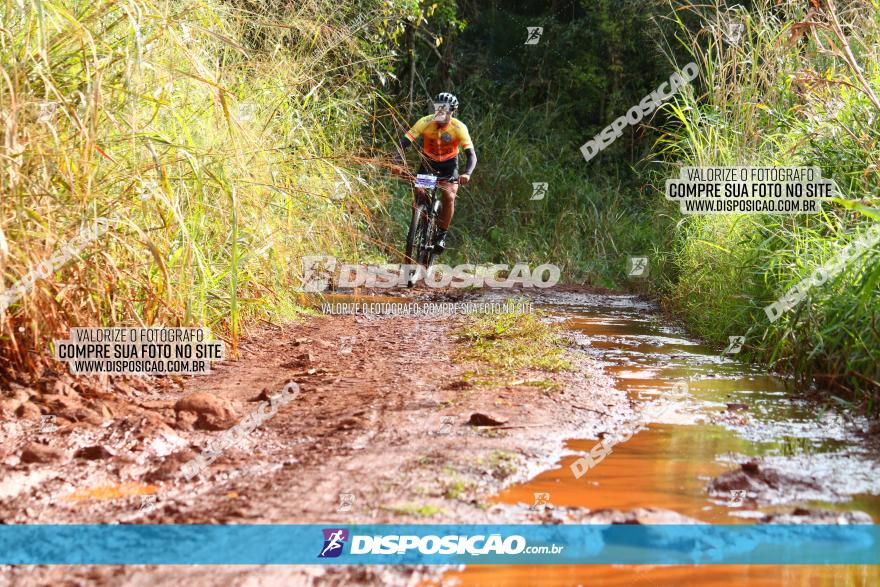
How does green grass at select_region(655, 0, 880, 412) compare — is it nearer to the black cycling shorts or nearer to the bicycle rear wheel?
the black cycling shorts

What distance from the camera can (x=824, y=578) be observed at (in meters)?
2.52

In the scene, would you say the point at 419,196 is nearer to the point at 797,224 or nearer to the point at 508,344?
the point at 508,344

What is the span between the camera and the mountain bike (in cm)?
959

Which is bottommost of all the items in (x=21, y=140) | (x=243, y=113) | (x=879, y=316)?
(x=879, y=316)

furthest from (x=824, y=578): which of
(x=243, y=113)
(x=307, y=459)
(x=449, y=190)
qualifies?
(x=449, y=190)

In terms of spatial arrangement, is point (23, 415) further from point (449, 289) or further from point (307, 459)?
point (449, 289)

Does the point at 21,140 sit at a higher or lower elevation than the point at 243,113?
lower

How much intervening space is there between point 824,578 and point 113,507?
195 cm

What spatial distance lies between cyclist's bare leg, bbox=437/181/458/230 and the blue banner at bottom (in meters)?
7.34

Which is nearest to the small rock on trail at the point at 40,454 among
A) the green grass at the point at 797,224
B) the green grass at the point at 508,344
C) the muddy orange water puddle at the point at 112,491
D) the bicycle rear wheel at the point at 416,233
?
the muddy orange water puddle at the point at 112,491

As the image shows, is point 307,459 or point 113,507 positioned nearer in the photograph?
point 113,507

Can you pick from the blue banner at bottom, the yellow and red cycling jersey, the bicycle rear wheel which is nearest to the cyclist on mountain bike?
the yellow and red cycling jersey

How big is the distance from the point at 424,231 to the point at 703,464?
22.0 feet

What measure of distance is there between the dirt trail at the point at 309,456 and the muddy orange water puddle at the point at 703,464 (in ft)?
0.62
